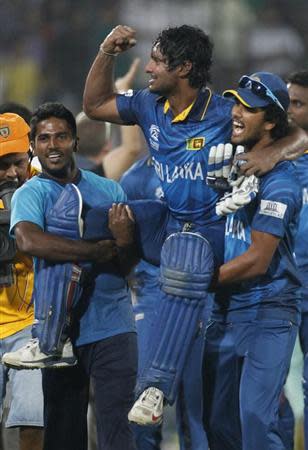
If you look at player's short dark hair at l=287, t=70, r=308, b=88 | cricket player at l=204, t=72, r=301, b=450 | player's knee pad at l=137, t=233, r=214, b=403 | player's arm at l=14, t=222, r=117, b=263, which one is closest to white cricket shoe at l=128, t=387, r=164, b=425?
player's knee pad at l=137, t=233, r=214, b=403

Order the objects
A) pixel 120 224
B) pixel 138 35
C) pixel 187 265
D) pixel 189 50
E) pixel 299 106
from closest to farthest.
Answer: pixel 187 265, pixel 120 224, pixel 189 50, pixel 299 106, pixel 138 35

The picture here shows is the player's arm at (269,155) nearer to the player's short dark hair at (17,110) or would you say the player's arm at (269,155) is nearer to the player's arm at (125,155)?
the player's short dark hair at (17,110)

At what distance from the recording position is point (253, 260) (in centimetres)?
482

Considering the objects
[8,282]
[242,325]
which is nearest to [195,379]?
[242,325]

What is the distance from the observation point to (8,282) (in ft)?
17.8

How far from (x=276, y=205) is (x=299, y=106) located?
1.76 m

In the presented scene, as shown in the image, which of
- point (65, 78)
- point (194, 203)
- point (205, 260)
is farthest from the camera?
point (65, 78)

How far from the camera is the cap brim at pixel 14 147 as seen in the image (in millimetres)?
5473

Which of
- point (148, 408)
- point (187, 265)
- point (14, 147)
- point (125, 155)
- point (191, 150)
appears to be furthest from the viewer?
point (125, 155)

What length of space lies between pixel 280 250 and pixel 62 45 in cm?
617

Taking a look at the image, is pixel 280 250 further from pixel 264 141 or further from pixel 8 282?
pixel 8 282

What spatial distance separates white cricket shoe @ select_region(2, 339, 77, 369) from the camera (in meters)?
4.96

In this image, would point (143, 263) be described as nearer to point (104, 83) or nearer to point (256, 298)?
point (104, 83)

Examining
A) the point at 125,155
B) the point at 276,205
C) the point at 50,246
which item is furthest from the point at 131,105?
the point at 125,155
